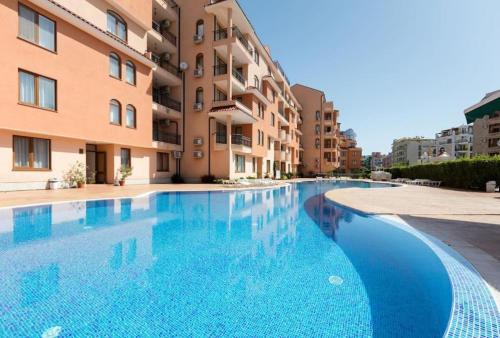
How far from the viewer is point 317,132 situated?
158 feet

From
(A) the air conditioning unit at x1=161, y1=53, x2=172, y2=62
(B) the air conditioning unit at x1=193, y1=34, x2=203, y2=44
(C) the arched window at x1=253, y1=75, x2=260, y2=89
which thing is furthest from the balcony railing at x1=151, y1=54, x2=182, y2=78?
(C) the arched window at x1=253, y1=75, x2=260, y2=89

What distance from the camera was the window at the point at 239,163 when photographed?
2366 cm

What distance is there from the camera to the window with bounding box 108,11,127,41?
54.5ft

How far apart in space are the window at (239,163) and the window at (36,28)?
15.1 metres

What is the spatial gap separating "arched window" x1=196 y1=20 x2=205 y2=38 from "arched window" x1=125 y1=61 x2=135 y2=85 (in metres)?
6.97

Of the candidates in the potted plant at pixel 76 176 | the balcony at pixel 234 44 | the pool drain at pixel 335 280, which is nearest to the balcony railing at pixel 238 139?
the balcony at pixel 234 44

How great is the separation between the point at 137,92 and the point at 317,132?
36774 mm

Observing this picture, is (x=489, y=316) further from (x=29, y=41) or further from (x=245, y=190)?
(x=29, y=41)

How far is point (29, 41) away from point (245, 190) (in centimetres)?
1420

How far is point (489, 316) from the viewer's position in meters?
2.66

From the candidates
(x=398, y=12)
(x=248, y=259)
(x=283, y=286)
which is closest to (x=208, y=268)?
(x=248, y=259)

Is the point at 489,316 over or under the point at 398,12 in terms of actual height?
under

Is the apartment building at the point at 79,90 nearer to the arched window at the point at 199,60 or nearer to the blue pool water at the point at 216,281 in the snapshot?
the arched window at the point at 199,60

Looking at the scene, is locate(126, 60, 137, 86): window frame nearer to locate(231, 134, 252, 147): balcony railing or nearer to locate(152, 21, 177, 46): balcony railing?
locate(152, 21, 177, 46): balcony railing
